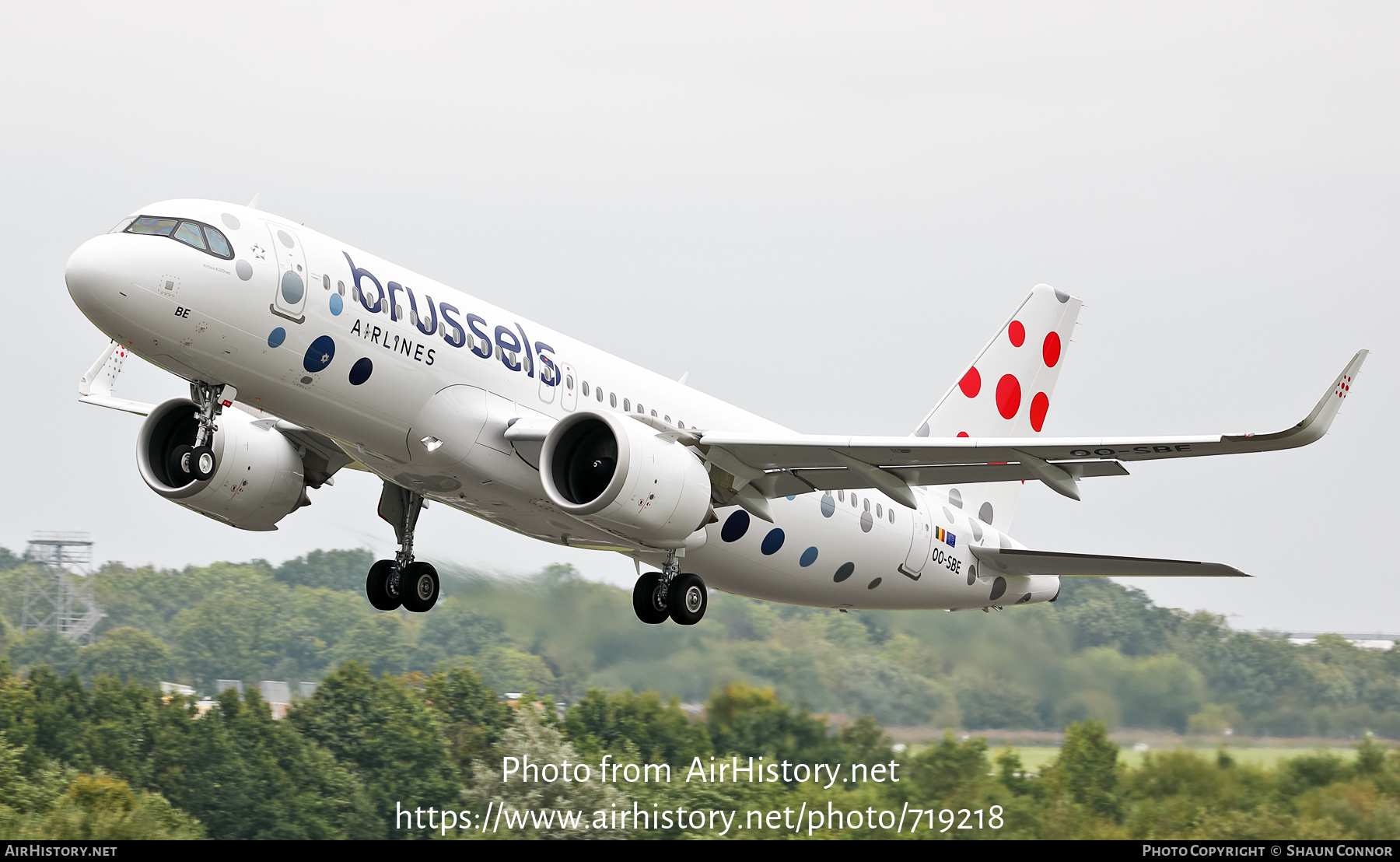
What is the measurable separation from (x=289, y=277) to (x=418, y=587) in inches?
288

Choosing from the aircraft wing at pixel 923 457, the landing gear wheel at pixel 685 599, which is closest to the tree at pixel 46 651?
the landing gear wheel at pixel 685 599

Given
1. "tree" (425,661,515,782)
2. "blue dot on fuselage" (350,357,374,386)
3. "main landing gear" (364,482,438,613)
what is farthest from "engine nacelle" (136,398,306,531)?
"tree" (425,661,515,782)

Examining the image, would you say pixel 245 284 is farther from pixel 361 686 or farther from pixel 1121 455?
pixel 361 686

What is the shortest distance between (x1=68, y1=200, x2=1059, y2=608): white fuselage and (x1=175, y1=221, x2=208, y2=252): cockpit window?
0.15m

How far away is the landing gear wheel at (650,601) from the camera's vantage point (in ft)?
71.7

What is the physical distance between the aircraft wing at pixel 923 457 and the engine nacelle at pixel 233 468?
668 cm

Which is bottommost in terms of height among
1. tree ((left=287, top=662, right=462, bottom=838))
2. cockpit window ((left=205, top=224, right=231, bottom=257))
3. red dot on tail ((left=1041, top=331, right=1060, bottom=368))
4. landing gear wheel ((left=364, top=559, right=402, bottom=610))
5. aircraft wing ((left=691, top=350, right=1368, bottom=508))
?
tree ((left=287, top=662, right=462, bottom=838))

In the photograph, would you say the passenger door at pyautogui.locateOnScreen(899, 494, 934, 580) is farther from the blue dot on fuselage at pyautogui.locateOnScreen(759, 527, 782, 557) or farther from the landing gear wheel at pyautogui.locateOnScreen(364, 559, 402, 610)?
the landing gear wheel at pyautogui.locateOnScreen(364, 559, 402, 610)

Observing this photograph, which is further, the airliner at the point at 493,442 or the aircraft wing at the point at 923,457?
the aircraft wing at the point at 923,457

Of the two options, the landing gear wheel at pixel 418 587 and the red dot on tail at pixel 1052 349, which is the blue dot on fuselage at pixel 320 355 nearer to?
the landing gear wheel at pixel 418 587

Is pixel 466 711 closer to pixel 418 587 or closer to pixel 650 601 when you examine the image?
pixel 418 587

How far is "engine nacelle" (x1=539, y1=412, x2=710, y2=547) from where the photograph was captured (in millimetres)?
19672
